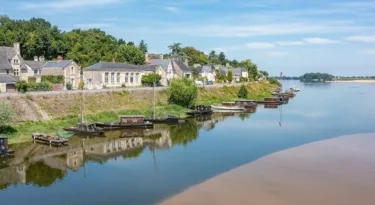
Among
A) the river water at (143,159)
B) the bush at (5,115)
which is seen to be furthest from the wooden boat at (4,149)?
the bush at (5,115)

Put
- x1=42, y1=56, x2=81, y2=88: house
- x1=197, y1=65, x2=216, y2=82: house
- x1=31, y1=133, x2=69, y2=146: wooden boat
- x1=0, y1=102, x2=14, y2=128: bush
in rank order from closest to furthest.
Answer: x1=31, y1=133, x2=69, y2=146: wooden boat < x1=0, y1=102, x2=14, y2=128: bush < x1=42, y1=56, x2=81, y2=88: house < x1=197, y1=65, x2=216, y2=82: house

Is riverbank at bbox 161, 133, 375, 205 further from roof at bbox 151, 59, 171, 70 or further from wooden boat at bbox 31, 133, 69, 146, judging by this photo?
roof at bbox 151, 59, 171, 70

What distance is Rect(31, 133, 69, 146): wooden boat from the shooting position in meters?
37.2

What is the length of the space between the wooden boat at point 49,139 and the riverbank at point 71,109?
1105 millimetres

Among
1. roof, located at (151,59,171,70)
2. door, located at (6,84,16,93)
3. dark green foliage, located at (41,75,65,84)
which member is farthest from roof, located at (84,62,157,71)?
door, located at (6,84,16,93)

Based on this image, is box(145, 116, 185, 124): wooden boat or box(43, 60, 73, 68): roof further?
box(43, 60, 73, 68): roof

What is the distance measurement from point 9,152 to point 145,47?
102507mm

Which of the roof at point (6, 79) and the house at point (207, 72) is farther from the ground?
the house at point (207, 72)

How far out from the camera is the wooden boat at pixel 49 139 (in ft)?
122

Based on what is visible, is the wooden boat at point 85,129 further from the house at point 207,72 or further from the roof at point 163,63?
the house at point 207,72


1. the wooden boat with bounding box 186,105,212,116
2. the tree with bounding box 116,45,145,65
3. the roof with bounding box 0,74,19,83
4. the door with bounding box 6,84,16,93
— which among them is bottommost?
the wooden boat with bounding box 186,105,212,116

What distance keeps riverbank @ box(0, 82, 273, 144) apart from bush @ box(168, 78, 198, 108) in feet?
5.87

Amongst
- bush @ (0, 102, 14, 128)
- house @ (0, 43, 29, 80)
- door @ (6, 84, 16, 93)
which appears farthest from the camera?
house @ (0, 43, 29, 80)

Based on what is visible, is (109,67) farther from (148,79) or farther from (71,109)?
(71,109)
